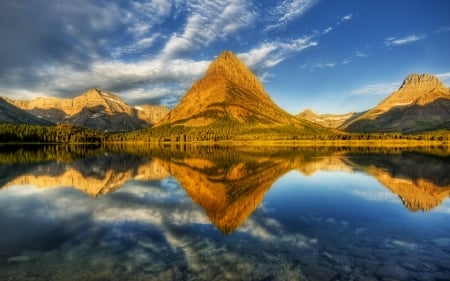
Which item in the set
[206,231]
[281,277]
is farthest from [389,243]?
[206,231]

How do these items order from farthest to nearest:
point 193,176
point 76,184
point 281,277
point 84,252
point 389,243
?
1. point 193,176
2. point 76,184
3. point 389,243
4. point 84,252
5. point 281,277

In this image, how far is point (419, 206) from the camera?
36281 millimetres

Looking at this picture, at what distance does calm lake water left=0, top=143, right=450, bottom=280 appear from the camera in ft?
60.1

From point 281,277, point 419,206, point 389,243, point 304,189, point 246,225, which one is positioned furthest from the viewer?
point 304,189

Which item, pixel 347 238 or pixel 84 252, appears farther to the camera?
pixel 347 238

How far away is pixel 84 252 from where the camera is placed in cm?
2119

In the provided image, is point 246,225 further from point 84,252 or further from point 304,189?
point 304,189

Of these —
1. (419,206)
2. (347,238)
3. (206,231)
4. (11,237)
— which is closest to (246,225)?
(206,231)

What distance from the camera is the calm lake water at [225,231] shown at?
18328 millimetres

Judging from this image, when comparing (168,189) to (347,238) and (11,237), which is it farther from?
(347,238)

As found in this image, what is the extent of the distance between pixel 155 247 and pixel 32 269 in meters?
7.23

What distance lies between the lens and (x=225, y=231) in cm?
2661

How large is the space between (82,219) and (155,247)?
1162 cm

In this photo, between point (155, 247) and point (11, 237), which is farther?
point (11, 237)
